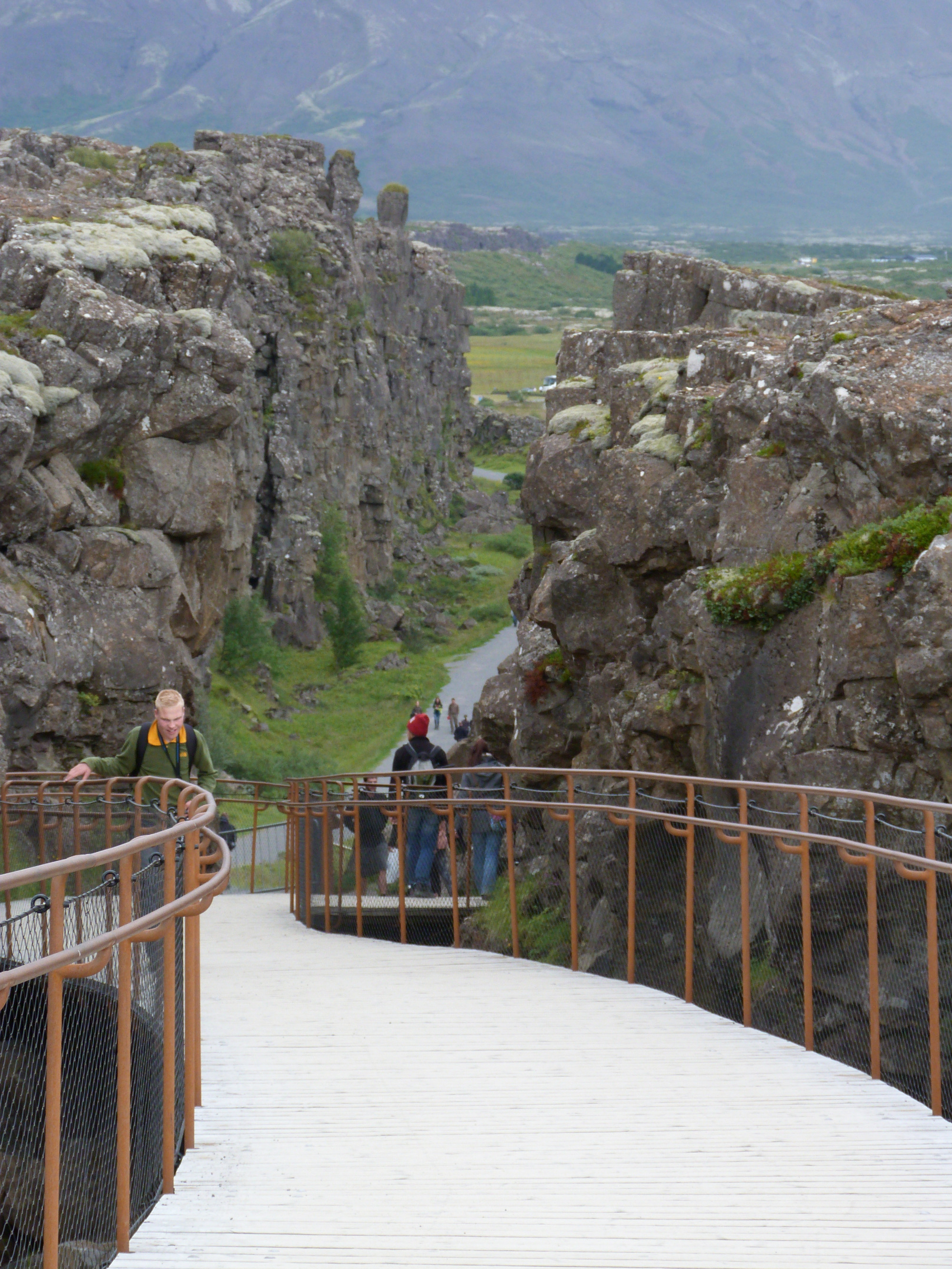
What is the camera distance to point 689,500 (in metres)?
17.5

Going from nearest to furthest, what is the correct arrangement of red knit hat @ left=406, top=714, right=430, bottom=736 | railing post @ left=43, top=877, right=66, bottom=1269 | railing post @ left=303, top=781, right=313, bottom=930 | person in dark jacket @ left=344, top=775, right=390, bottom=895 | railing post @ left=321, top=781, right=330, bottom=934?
railing post @ left=43, top=877, right=66, bottom=1269 < person in dark jacket @ left=344, top=775, right=390, bottom=895 < railing post @ left=321, top=781, right=330, bottom=934 < railing post @ left=303, top=781, right=313, bottom=930 < red knit hat @ left=406, top=714, right=430, bottom=736

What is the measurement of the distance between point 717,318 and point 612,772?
1543 centimetres

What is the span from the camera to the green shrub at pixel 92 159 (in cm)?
5578

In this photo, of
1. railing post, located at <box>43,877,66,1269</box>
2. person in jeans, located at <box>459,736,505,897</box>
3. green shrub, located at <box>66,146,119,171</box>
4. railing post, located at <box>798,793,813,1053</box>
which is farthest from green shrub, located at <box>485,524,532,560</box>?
railing post, located at <box>43,877,66,1269</box>

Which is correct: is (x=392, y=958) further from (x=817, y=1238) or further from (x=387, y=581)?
(x=387, y=581)

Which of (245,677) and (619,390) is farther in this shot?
(245,677)

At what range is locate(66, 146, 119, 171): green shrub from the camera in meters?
55.8

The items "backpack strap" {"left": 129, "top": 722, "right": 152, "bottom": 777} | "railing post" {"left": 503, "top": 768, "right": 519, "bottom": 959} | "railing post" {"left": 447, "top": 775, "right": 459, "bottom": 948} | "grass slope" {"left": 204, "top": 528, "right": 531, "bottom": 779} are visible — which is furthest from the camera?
"grass slope" {"left": 204, "top": 528, "right": 531, "bottom": 779}

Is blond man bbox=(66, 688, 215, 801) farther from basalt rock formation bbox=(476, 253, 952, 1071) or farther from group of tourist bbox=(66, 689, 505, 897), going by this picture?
basalt rock formation bbox=(476, 253, 952, 1071)

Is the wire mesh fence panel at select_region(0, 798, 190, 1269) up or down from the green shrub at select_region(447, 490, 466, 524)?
down

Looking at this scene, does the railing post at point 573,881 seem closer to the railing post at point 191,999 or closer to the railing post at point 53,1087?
the railing post at point 191,999

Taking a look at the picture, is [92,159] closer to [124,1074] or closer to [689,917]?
[689,917]

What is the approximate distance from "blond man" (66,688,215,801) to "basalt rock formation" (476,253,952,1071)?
2.96 m

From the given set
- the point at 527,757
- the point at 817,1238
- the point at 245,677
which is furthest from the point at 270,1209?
the point at 245,677
